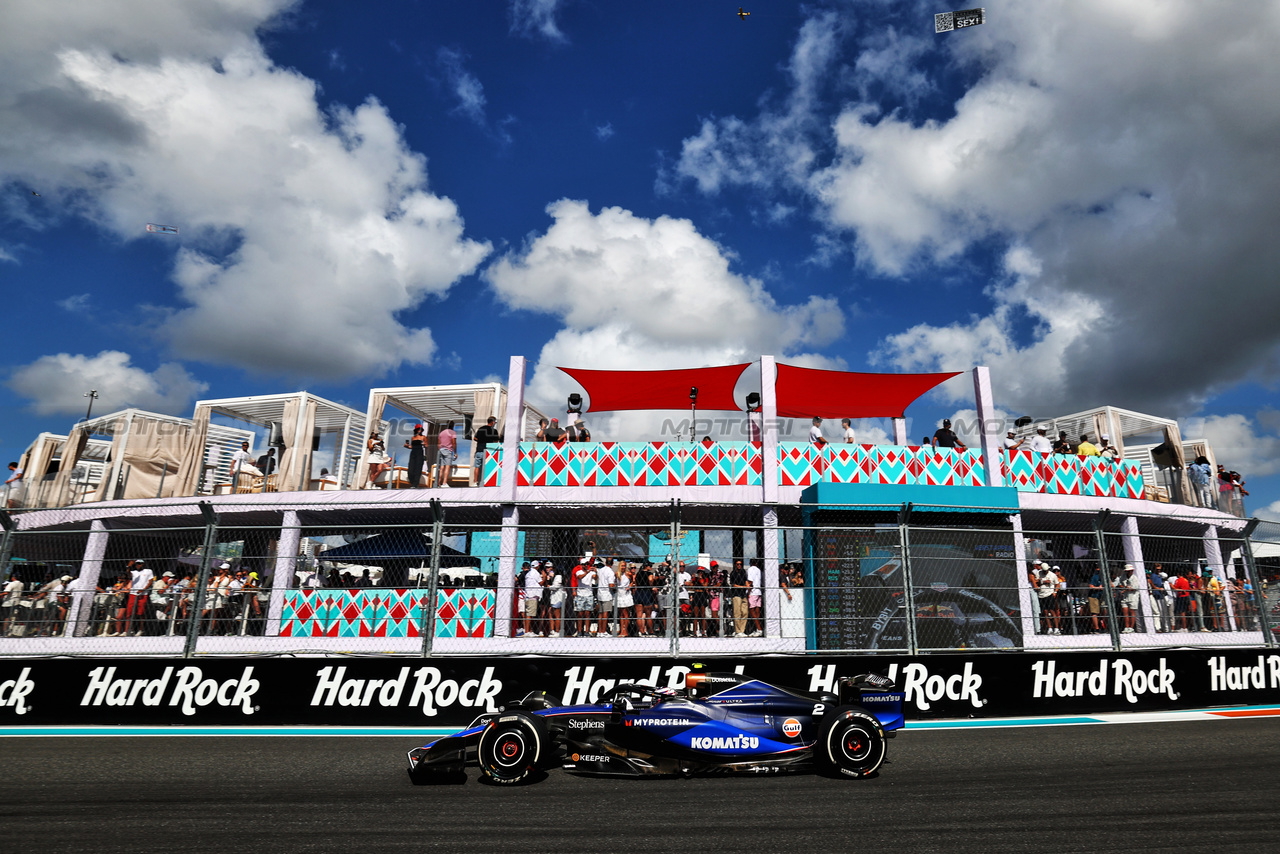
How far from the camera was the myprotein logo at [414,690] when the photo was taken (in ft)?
23.7

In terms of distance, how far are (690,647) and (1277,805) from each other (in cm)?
501

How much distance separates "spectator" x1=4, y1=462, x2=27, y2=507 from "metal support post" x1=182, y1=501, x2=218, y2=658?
1682 centimetres

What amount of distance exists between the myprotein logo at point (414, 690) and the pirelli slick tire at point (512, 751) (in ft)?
7.85

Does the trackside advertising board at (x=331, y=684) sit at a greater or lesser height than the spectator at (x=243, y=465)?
lesser

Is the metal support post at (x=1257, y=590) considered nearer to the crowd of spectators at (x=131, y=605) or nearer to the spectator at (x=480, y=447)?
the crowd of spectators at (x=131, y=605)

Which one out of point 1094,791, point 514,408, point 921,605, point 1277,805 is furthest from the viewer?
point 514,408

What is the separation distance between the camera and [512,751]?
485 centimetres

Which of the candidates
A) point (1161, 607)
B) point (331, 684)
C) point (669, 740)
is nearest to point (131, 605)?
point (331, 684)

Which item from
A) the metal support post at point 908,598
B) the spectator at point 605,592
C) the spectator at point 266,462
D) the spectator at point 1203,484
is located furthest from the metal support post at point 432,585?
the spectator at point 1203,484

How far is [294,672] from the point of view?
727 cm

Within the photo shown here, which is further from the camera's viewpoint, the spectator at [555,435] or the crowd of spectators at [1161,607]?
the spectator at [555,435]

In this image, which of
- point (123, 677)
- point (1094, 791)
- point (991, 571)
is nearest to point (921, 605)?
point (991, 571)

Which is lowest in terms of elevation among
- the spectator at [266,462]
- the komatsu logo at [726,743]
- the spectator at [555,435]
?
the komatsu logo at [726,743]

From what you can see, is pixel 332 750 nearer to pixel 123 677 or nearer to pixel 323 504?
pixel 123 677
